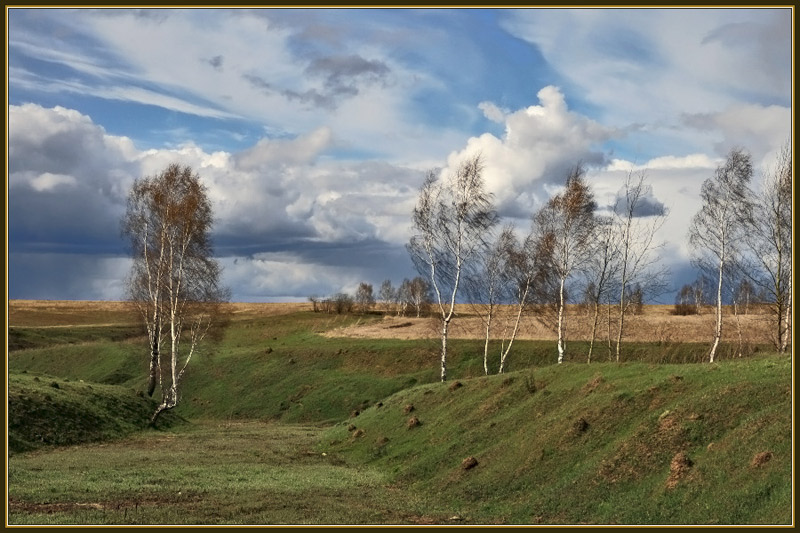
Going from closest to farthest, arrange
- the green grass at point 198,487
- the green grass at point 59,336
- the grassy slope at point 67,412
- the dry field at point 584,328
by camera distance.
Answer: the green grass at point 198,487
the grassy slope at point 67,412
the dry field at point 584,328
the green grass at point 59,336

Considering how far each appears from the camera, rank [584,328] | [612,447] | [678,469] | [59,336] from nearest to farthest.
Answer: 1. [678,469]
2. [612,447]
3. [584,328]
4. [59,336]

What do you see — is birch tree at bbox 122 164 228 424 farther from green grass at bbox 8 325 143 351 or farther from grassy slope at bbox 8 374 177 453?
green grass at bbox 8 325 143 351

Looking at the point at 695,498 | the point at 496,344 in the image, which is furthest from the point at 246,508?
the point at 496,344

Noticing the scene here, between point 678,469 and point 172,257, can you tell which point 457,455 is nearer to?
point 678,469

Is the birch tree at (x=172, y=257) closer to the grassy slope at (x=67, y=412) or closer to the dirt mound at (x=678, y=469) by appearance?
the grassy slope at (x=67, y=412)

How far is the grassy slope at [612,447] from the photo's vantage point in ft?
65.4

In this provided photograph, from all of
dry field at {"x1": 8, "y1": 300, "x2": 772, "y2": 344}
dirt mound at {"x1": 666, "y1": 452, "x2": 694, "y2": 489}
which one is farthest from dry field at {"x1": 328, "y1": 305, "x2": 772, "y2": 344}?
dirt mound at {"x1": 666, "y1": 452, "x2": 694, "y2": 489}

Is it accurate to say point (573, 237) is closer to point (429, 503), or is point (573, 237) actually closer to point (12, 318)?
point (429, 503)

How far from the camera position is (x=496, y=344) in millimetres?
74250

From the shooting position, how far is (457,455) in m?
31.4

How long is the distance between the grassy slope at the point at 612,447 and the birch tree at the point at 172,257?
2176 centimetres

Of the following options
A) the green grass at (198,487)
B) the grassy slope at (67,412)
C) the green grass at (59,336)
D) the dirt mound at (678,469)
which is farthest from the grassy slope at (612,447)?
the green grass at (59,336)

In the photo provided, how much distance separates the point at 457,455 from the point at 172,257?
30071 millimetres

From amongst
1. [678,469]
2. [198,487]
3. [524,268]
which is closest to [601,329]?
[524,268]
